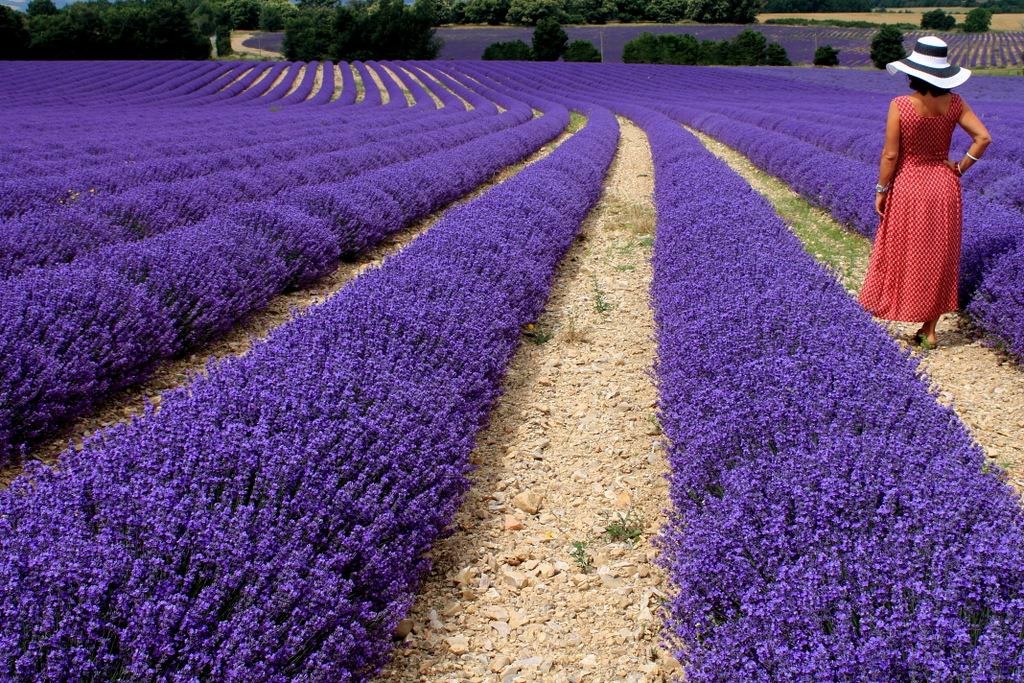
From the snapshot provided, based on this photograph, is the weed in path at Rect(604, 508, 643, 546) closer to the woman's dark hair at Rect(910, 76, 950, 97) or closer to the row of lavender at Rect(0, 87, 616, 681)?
the row of lavender at Rect(0, 87, 616, 681)

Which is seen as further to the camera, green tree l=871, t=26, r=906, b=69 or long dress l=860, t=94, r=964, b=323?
green tree l=871, t=26, r=906, b=69

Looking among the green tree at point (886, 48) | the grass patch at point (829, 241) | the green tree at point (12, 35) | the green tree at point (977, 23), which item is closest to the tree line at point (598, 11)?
the green tree at point (977, 23)

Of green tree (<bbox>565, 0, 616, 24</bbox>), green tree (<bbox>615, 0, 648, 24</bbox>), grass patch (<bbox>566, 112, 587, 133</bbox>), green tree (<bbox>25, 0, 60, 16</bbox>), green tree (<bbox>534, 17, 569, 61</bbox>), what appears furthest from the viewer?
green tree (<bbox>615, 0, 648, 24</bbox>)

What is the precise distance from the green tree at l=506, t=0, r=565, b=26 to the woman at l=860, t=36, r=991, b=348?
2292 inches

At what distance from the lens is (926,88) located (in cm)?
407

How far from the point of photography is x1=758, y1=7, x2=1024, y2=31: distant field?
60019 millimetres

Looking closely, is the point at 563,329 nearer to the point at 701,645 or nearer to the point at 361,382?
the point at 361,382

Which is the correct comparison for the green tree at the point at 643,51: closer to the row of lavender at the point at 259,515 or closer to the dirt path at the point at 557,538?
the dirt path at the point at 557,538

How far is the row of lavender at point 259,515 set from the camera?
154 centimetres

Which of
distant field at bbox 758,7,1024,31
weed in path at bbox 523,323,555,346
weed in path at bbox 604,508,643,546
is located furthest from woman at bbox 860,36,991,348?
distant field at bbox 758,7,1024,31

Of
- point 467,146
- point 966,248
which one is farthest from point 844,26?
point 966,248

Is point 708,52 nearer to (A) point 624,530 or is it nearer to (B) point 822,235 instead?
(B) point 822,235

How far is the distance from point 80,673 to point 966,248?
503 centimetres

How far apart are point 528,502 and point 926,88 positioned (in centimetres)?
291
